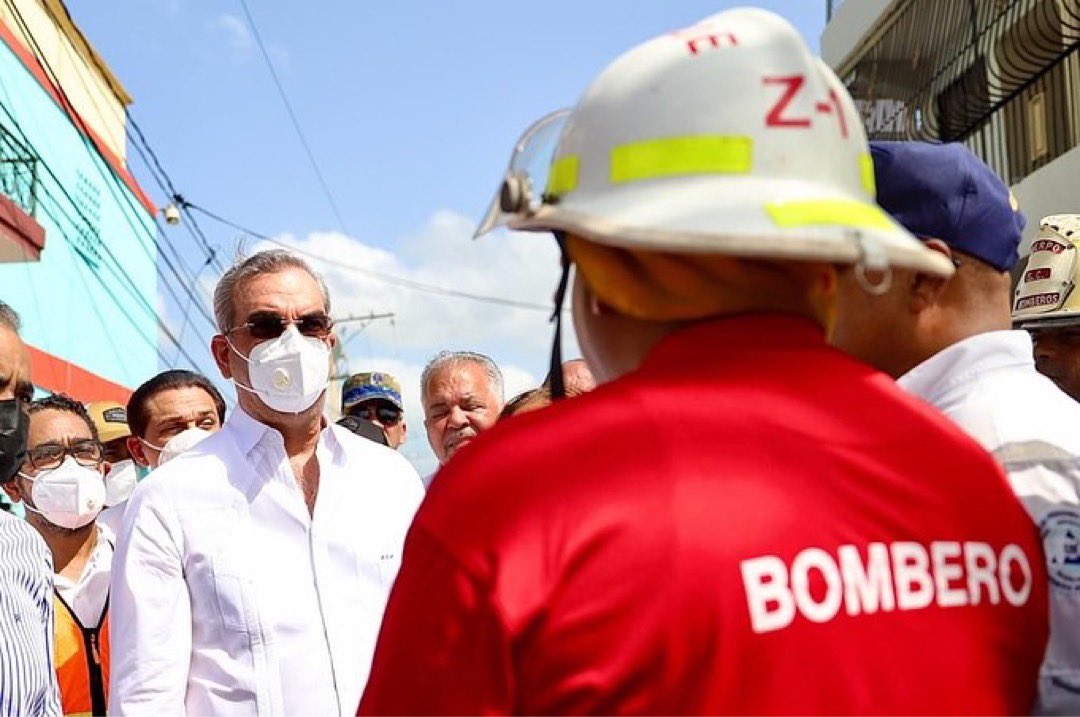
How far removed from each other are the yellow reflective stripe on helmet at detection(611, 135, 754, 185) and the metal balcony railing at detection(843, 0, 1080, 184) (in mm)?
9609

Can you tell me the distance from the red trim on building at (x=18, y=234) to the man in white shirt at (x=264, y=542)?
8.50m

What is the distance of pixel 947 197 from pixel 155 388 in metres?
4.02

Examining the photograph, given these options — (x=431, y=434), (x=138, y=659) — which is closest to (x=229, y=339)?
(x=138, y=659)

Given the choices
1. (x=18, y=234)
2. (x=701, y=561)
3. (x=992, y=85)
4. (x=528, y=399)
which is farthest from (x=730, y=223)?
(x=992, y=85)

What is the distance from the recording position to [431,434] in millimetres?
5320

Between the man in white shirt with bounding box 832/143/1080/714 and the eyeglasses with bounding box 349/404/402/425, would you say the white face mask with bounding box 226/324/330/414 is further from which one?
the eyeglasses with bounding box 349/404/402/425

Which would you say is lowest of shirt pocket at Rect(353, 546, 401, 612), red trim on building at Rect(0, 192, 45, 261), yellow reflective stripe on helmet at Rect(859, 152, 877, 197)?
shirt pocket at Rect(353, 546, 401, 612)

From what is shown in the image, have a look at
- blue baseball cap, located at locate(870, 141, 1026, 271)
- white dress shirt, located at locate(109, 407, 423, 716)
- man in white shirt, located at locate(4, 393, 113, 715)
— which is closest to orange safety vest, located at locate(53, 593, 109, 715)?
man in white shirt, located at locate(4, 393, 113, 715)

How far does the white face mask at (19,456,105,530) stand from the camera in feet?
15.2

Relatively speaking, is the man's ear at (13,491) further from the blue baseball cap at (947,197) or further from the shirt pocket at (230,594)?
the blue baseball cap at (947,197)

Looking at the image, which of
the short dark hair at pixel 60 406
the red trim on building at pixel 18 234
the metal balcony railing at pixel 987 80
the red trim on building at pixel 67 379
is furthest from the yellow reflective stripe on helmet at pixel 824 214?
the red trim on building at pixel 67 379

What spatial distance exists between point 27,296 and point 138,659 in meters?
13.1

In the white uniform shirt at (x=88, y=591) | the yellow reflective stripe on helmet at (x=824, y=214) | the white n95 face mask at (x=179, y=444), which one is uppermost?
the yellow reflective stripe on helmet at (x=824, y=214)

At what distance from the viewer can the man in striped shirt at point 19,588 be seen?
114 inches
